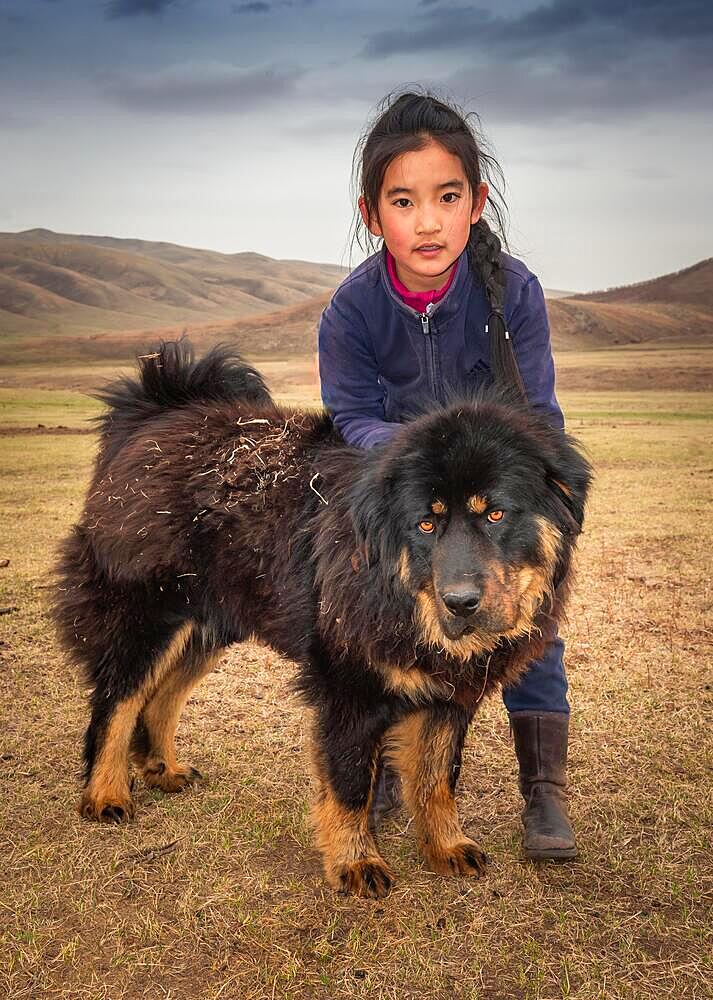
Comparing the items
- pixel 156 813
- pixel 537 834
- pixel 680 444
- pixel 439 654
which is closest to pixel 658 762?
pixel 537 834

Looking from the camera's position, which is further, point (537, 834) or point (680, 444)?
point (680, 444)

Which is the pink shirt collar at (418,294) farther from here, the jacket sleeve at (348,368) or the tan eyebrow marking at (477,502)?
the tan eyebrow marking at (477,502)

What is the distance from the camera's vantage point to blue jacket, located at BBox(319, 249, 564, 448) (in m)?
3.36

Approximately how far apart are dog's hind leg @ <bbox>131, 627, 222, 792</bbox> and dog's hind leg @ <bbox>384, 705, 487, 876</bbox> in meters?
1.13

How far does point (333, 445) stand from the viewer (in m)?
3.36

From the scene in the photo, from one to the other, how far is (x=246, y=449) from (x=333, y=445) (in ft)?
1.26

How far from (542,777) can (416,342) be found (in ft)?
6.48

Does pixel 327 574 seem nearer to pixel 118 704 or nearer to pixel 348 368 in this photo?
pixel 348 368

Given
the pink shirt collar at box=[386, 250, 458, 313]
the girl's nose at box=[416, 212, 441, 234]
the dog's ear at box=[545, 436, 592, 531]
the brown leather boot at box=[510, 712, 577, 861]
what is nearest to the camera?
the dog's ear at box=[545, 436, 592, 531]

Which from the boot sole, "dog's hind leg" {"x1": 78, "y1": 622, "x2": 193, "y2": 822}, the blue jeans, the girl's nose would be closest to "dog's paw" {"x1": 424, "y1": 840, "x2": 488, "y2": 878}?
the boot sole

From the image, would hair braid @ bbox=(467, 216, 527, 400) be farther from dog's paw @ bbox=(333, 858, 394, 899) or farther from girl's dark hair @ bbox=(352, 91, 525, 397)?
dog's paw @ bbox=(333, 858, 394, 899)

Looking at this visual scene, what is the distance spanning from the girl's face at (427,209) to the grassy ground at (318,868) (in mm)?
2461

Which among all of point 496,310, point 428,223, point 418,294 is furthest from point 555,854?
point 428,223

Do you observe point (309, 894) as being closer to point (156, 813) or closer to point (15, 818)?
point (156, 813)
